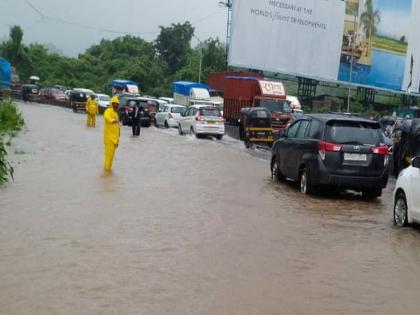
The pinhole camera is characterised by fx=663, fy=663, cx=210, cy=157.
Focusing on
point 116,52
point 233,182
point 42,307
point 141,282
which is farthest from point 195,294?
point 116,52

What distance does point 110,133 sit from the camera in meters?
15.3

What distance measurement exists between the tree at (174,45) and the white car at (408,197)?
76.8 m

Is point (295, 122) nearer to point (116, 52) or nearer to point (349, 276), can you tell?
point (349, 276)

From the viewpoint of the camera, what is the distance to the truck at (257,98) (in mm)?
29922

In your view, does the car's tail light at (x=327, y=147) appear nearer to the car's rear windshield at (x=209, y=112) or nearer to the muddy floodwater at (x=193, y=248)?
the muddy floodwater at (x=193, y=248)

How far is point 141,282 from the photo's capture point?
639 cm

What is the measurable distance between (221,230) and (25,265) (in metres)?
3.11

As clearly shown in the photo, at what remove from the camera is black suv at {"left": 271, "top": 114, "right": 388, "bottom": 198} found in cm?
1255

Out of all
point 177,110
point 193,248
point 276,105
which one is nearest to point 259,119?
point 276,105

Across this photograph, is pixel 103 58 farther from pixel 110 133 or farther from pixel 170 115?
pixel 110 133

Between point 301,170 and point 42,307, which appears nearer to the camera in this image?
point 42,307

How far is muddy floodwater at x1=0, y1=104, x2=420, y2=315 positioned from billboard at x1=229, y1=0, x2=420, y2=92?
30536 mm

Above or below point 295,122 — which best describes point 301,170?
below

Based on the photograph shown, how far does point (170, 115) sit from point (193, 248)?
97.0ft
